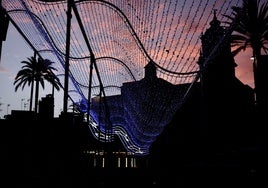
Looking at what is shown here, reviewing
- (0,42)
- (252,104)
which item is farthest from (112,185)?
(252,104)

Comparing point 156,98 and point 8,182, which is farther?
point 156,98

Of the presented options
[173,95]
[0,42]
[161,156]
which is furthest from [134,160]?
[0,42]

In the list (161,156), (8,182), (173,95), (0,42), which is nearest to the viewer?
(8,182)

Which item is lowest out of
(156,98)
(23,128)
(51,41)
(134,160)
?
(134,160)

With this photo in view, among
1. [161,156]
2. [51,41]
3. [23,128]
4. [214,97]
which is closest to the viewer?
[23,128]

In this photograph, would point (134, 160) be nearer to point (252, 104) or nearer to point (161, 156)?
point (161, 156)

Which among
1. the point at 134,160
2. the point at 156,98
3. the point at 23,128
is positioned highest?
the point at 156,98

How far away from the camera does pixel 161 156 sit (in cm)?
2834

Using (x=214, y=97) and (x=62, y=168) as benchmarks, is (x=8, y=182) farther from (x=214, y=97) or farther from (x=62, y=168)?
(x=214, y=97)

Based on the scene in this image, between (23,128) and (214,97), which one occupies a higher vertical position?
(214,97)

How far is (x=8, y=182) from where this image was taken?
14.4 ft

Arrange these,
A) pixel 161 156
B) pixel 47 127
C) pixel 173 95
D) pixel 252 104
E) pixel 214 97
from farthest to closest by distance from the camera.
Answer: pixel 252 104 < pixel 214 97 < pixel 161 156 < pixel 173 95 < pixel 47 127

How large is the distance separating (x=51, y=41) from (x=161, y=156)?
21.7 m

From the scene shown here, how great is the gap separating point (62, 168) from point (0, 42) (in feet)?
8.70
